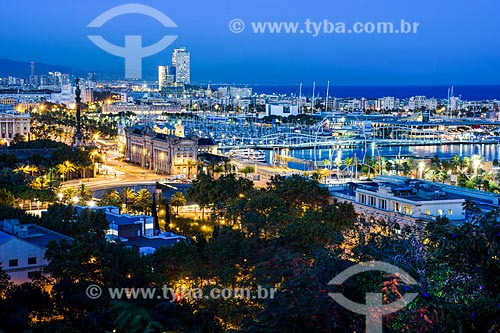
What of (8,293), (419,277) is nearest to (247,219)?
(8,293)

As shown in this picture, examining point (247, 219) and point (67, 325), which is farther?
point (247, 219)

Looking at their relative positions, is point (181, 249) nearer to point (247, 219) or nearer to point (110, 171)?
point (247, 219)

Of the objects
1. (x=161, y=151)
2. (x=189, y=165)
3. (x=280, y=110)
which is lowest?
(x=189, y=165)

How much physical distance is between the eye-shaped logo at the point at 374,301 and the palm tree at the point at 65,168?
94.5ft

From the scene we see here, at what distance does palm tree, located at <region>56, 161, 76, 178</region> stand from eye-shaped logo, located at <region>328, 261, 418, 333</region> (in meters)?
28.8

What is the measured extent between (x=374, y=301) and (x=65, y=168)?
30.6 meters

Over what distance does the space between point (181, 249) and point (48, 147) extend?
3205 centimetres

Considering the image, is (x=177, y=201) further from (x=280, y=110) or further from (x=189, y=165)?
(x=280, y=110)

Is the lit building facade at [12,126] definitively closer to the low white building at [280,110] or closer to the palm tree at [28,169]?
the palm tree at [28,169]

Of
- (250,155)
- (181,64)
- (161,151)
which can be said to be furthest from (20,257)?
(181,64)

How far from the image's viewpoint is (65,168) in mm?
36812

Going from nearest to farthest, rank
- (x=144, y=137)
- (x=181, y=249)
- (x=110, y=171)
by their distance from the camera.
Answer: (x=181, y=249) < (x=110, y=171) < (x=144, y=137)

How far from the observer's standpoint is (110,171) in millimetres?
42656

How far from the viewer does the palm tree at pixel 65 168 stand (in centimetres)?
3653
